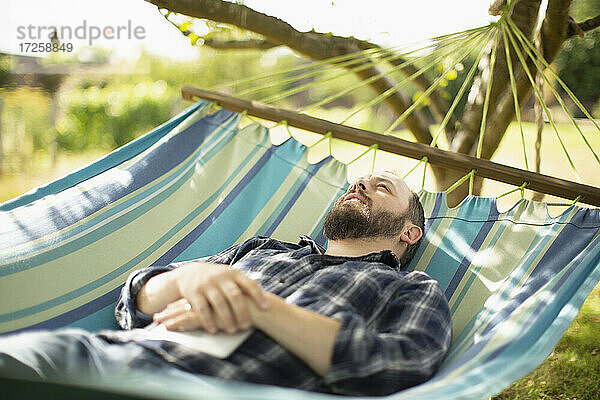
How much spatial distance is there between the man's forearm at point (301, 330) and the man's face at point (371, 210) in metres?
0.59

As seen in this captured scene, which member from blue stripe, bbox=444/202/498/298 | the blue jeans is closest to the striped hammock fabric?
blue stripe, bbox=444/202/498/298

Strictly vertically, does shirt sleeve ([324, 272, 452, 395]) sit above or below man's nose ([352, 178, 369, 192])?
below

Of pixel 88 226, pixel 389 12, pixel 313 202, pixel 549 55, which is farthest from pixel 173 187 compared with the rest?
pixel 389 12

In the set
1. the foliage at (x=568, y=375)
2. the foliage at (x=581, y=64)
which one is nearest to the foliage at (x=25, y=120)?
the foliage at (x=581, y=64)

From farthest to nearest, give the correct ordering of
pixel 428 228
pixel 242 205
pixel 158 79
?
pixel 158 79
pixel 242 205
pixel 428 228

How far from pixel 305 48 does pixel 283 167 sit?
767 millimetres

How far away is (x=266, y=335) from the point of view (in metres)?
1.22

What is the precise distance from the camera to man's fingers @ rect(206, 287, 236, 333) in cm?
117

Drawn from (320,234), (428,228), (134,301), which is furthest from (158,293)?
(428,228)

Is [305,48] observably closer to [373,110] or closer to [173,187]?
[173,187]

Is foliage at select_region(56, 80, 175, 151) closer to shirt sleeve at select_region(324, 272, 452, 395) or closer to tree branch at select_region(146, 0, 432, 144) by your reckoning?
tree branch at select_region(146, 0, 432, 144)

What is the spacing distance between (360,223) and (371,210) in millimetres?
62

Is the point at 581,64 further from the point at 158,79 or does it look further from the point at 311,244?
the point at 158,79

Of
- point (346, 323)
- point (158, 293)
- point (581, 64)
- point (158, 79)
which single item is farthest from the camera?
point (158, 79)
